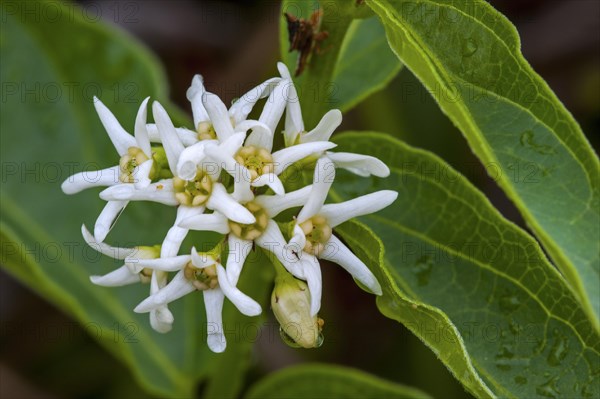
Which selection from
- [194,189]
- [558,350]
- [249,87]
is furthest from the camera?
[249,87]

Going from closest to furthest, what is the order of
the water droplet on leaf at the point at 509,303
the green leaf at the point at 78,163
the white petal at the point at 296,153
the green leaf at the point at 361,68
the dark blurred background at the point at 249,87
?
1. the white petal at the point at 296,153
2. the water droplet on leaf at the point at 509,303
3. the green leaf at the point at 361,68
4. the green leaf at the point at 78,163
5. the dark blurred background at the point at 249,87

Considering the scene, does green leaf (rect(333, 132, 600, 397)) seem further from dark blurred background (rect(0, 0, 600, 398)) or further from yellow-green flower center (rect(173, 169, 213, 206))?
dark blurred background (rect(0, 0, 600, 398))

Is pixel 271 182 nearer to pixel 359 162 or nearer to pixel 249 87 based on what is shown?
pixel 359 162

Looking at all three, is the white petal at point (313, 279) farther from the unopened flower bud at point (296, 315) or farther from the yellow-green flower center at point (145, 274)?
the yellow-green flower center at point (145, 274)

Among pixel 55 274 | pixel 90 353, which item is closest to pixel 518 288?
pixel 55 274

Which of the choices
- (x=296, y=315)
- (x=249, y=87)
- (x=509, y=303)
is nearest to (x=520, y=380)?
(x=509, y=303)

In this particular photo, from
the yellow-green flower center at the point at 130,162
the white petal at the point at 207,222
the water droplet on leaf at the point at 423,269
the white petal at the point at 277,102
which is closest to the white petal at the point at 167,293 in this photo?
the white petal at the point at 207,222

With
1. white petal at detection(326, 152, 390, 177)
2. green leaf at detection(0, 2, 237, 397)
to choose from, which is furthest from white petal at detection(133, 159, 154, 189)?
green leaf at detection(0, 2, 237, 397)
